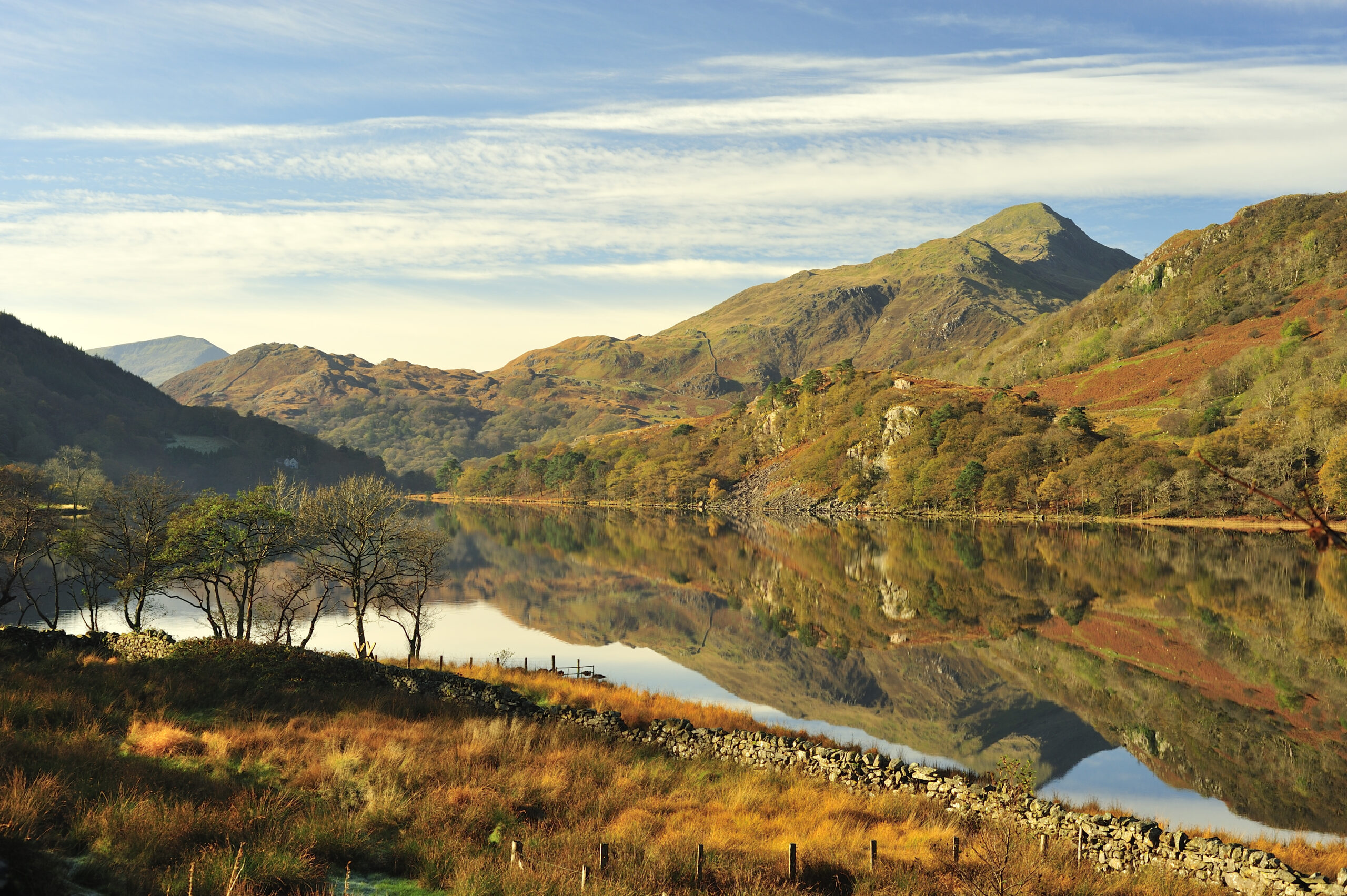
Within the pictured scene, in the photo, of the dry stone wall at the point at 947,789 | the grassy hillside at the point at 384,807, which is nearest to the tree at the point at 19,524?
the grassy hillside at the point at 384,807

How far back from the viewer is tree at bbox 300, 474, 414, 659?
168ft

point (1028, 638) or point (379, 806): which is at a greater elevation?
point (379, 806)

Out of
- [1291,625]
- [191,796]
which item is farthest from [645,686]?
[1291,625]

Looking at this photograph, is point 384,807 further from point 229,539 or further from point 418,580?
point 418,580

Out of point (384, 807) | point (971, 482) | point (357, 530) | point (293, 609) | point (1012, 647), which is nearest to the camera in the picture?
point (384, 807)

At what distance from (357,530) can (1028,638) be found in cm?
4751

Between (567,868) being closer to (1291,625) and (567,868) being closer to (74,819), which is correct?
(74,819)

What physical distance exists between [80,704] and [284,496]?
136 ft

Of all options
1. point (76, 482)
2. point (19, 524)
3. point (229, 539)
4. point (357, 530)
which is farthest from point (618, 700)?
→ point (76, 482)

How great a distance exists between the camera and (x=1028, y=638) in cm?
5828

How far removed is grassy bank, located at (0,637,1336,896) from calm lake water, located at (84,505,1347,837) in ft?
45.3

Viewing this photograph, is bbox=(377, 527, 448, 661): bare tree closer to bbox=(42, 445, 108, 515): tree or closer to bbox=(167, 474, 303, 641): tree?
bbox=(167, 474, 303, 641): tree

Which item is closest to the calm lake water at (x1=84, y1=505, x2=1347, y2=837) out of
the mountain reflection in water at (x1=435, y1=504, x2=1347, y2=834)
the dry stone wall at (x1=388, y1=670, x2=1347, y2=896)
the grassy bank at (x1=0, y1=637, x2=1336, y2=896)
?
the mountain reflection in water at (x1=435, y1=504, x2=1347, y2=834)

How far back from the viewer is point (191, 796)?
17.5 m
